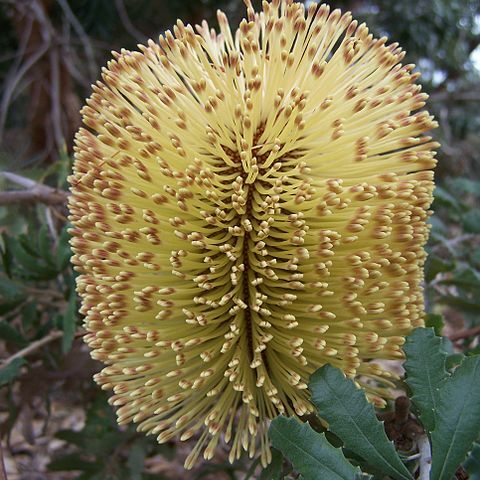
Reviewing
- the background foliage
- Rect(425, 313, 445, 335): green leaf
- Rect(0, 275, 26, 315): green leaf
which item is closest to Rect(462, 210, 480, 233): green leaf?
the background foliage

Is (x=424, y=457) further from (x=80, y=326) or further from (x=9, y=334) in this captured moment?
(x=9, y=334)

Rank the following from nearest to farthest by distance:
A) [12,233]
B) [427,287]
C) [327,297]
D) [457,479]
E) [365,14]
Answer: [457,479] < [327,297] < [427,287] < [12,233] < [365,14]

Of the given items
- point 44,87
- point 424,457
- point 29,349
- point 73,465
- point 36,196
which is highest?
point 44,87

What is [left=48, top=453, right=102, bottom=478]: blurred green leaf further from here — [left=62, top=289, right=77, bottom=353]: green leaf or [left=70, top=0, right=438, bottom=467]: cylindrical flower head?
Result: [left=70, top=0, right=438, bottom=467]: cylindrical flower head

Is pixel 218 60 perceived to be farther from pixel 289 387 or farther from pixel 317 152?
pixel 289 387

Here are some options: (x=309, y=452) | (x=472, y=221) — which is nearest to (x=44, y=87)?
(x=472, y=221)

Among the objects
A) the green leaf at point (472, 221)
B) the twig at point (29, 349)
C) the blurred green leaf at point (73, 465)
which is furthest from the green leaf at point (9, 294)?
the green leaf at point (472, 221)

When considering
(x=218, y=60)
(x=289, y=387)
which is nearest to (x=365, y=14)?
(x=218, y=60)
